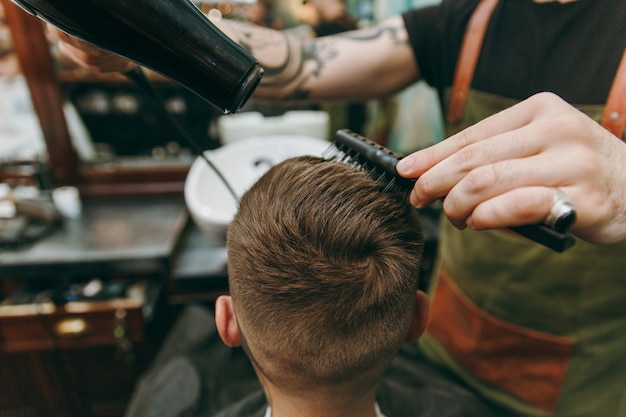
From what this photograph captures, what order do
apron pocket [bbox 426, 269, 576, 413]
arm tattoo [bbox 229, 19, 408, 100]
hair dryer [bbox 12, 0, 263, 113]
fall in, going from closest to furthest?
hair dryer [bbox 12, 0, 263, 113] < apron pocket [bbox 426, 269, 576, 413] < arm tattoo [bbox 229, 19, 408, 100]

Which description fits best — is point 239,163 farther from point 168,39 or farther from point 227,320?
point 168,39

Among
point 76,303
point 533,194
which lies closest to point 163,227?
point 76,303

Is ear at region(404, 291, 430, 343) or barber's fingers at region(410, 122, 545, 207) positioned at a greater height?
barber's fingers at region(410, 122, 545, 207)

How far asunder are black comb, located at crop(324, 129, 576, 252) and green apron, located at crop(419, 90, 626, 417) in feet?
1.87

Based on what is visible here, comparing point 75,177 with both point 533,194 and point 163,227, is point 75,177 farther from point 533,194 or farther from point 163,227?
point 533,194

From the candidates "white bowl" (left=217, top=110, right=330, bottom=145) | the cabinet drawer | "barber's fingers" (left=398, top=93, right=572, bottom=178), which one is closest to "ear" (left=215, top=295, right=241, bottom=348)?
"barber's fingers" (left=398, top=93, right=572, bottom=178)

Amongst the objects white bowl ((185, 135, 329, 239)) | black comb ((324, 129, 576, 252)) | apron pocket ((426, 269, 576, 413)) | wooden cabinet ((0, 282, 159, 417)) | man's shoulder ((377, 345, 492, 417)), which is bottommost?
wooden cabinet ((0, 282, 159, 417))

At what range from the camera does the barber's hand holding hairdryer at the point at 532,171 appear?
0.54 meters

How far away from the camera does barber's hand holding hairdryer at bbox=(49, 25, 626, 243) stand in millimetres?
538

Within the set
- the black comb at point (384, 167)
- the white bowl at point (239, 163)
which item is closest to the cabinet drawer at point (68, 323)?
the white bowl at point (239, 163)

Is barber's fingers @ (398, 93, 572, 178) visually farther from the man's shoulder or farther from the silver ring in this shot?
the man's shoulder

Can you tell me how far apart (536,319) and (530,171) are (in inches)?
32.8

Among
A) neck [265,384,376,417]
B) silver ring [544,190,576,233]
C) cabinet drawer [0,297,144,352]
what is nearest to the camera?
silver ring [544,190,576,233]

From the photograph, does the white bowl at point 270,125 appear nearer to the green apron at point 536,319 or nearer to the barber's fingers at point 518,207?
the green apron at point 536,319
